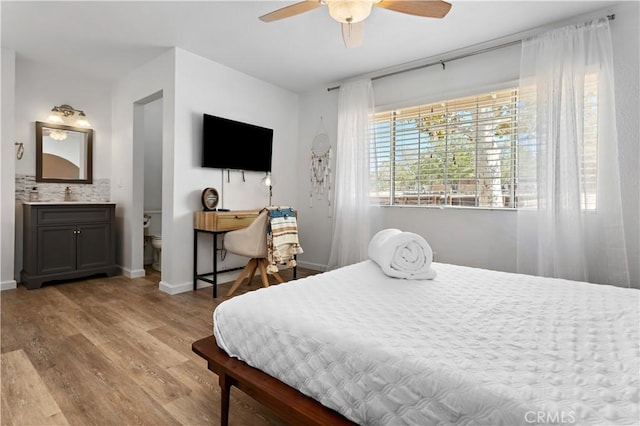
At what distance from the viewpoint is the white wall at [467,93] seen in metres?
2.51

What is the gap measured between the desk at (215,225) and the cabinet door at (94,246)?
1301 millimetres

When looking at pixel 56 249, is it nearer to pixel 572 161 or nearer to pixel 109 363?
pixel 109 363

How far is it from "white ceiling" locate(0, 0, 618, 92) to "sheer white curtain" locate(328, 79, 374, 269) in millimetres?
355

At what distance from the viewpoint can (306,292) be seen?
4.78 ft

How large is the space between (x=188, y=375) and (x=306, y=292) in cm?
93

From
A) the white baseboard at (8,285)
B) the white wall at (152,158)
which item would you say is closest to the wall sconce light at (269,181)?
the white wall at (152,158)

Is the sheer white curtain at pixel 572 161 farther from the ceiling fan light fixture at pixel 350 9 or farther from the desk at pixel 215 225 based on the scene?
the desk at pixel 215 225

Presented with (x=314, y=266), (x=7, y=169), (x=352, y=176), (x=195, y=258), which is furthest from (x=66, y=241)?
(x=352, y=176)

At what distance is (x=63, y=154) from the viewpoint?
4.05 metres

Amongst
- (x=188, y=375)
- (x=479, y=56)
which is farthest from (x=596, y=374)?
(x=479, y=56)

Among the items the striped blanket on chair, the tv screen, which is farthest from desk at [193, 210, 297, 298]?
the tv screen

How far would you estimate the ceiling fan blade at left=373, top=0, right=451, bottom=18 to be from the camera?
1921 mm

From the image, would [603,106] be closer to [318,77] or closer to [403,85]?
[403,85]

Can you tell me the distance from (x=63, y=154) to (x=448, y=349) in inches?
190
